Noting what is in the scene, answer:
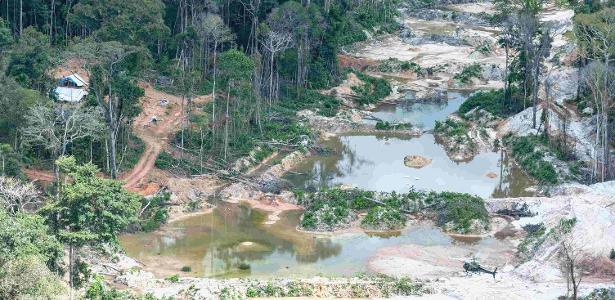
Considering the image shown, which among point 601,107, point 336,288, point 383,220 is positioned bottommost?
point 383,220

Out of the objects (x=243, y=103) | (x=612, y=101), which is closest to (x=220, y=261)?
(x=243, y=103)

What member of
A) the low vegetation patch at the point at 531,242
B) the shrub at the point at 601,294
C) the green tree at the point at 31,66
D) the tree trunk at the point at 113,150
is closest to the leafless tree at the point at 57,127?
the tree trunk at the point at 113,150

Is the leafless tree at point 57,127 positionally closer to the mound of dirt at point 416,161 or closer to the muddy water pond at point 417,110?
the mound of dirt at point 416,161

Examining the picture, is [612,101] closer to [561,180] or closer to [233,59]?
[561,180]

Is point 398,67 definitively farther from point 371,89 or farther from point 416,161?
point 416,161

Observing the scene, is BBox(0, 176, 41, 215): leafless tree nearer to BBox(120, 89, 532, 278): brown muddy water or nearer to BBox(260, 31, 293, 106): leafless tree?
BBox(120, 89, 532, 278): brown muddy water

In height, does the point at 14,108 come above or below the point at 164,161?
above

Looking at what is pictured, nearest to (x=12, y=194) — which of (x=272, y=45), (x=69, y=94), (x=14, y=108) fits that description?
(x=14, y=108)

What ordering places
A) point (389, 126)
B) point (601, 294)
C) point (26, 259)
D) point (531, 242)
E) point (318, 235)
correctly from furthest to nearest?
point (389, 126), point (318, 235), point (531, 242), point (601, 294), point (26, 259)
